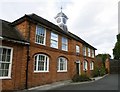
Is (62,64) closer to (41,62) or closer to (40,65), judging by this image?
(41,62)

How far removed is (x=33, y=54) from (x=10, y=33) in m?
2.69

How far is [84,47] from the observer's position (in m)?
25.1

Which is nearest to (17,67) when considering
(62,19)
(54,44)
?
(54,44)

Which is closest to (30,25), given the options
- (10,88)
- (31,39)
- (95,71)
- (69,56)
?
(31,39)

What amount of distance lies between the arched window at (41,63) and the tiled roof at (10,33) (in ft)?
8.27

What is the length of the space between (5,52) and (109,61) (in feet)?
102

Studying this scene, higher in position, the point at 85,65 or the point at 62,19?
the point at 62,19

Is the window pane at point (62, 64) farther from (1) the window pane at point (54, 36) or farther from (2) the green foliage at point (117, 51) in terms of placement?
(2) the green foliage at point (117, 51)

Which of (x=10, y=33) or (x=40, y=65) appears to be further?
(x=40, y=65)

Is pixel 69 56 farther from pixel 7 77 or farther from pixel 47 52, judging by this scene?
pixel 7 77

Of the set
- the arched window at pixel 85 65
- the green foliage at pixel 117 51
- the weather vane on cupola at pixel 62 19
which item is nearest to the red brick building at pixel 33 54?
the weather vane on cupola at pixel 62 19

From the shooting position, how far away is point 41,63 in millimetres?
14383

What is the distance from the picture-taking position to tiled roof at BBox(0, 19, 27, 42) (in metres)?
11.0

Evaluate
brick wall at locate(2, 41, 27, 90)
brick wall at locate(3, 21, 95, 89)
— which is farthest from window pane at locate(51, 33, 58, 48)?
brick wall at locate(2, 41, 27, 90)
